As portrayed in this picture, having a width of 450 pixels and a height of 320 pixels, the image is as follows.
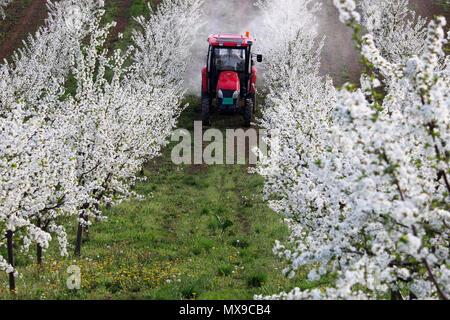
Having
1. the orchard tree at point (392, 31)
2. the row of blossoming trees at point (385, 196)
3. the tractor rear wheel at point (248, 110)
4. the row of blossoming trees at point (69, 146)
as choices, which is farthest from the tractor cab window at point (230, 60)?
the row of blossoming trees at point (385, 196)

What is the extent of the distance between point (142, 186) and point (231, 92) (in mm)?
8573

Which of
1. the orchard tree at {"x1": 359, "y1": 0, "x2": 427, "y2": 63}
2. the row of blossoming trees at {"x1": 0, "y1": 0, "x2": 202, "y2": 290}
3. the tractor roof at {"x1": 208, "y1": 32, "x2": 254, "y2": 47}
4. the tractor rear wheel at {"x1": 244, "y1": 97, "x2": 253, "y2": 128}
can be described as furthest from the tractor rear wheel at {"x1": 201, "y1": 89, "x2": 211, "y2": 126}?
the orchard tree at {"x1": 359, "y1": 0, "x2": 427, "y2": 63}

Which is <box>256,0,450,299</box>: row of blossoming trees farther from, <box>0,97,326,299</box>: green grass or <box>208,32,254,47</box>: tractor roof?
<box>208,32,254,47</box>: tractor roof

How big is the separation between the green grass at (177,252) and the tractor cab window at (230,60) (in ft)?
28.2

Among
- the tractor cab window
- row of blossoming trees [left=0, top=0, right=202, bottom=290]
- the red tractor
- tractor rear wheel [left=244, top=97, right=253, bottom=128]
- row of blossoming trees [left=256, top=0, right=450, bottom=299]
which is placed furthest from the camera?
tractor rear wheel [left=244, top=97, right=253, bottom=128]

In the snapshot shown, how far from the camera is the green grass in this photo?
8.38 m

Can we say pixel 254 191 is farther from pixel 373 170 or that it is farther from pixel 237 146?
pixel 373 170

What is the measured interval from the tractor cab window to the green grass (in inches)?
339

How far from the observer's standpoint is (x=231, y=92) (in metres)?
22.9

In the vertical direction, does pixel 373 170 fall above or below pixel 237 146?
below

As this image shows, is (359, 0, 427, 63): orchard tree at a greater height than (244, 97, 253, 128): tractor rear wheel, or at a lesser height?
greater

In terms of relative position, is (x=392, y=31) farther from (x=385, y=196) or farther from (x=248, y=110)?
(x=385, y=196)

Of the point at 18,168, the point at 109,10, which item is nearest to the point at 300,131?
the point at 18,168

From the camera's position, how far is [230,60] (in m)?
24.0
